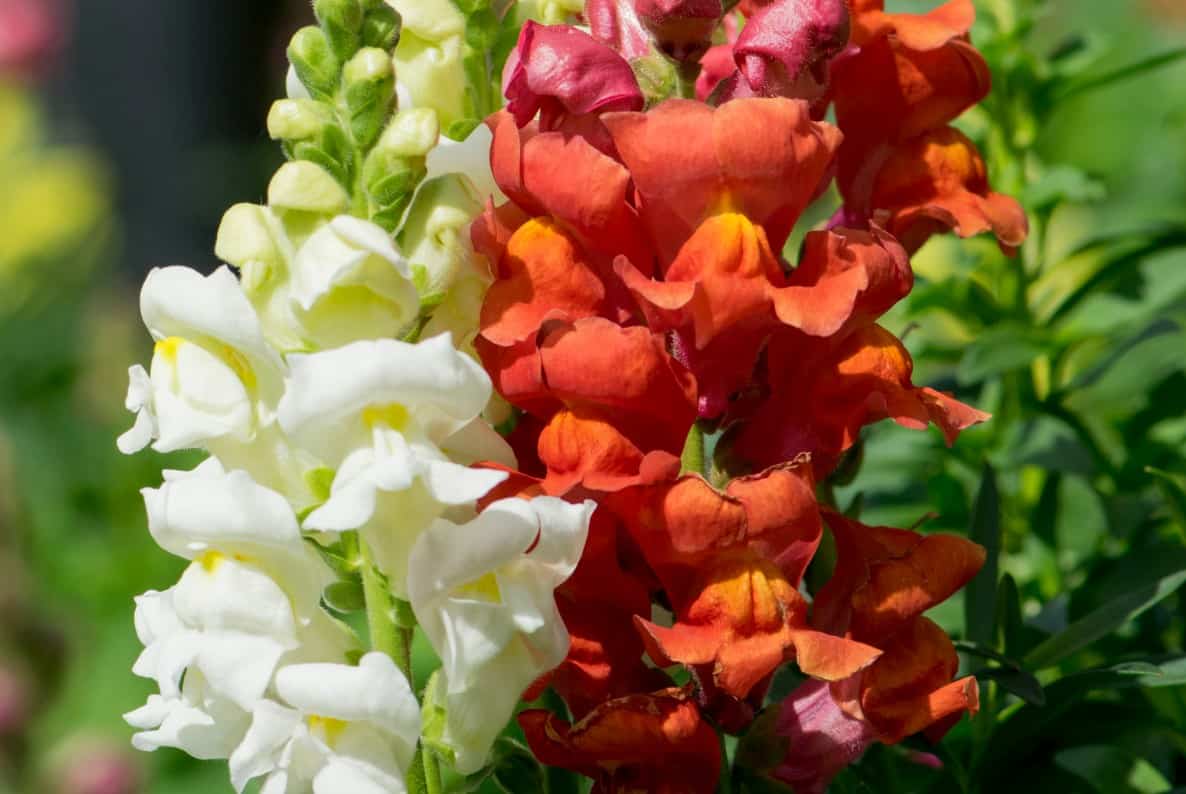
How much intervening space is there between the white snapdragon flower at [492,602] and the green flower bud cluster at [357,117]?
0.14 m

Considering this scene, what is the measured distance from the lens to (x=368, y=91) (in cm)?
72

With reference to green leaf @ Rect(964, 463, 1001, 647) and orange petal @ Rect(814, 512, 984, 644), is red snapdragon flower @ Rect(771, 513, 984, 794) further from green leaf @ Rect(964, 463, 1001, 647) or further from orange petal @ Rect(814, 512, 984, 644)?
green leaf @ Rect(964, 463, 1001, 647)

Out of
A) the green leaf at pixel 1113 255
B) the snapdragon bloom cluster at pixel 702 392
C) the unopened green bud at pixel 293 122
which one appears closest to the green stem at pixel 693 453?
the snapdragon bloom cluster at pixel 702 392

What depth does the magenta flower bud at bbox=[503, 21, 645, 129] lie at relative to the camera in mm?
735

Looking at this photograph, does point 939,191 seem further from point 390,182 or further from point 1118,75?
point 1118,75

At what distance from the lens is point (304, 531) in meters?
0.74

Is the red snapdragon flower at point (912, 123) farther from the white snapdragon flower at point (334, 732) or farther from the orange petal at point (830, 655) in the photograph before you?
the white snapdragon flower at point (334, 732)

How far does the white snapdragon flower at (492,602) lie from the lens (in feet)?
2.27

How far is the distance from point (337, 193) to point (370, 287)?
0.04 meters

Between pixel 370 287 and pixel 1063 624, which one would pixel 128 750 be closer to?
pixel 1063 624

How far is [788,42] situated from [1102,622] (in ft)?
1.08

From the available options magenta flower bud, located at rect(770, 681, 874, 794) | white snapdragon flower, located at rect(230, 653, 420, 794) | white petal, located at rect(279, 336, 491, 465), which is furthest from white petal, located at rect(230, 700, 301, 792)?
magenta flower bud, located at rect(770, 681, 874, 794)

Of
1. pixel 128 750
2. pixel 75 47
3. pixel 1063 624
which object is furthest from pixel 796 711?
pixel 75 47

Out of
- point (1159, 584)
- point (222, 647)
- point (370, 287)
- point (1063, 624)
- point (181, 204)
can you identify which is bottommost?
point (181, 204)
